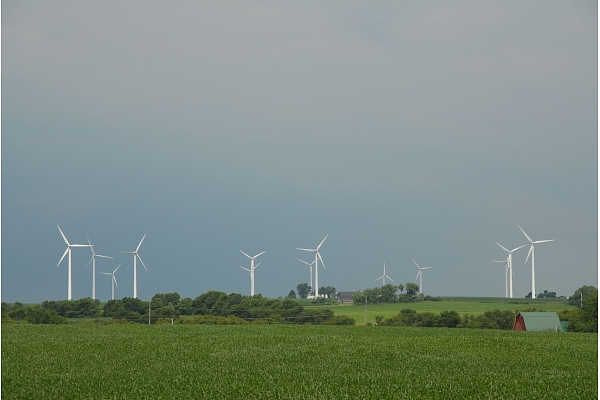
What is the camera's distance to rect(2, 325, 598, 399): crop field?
12.1 meters

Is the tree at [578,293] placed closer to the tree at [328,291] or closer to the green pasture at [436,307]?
the green pasture at [436,307]

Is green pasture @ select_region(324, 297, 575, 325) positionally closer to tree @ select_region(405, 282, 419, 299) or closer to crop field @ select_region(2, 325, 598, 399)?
tree @ select_region(405, 282, 419, 299)

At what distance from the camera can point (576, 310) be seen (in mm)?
45031

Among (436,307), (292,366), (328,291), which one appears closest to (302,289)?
(328,291)

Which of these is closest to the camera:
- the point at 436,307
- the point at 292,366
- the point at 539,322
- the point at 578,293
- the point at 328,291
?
the point at 292,366

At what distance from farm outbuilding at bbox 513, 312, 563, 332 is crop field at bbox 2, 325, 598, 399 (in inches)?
529

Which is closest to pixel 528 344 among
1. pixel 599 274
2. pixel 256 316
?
pixel 599 274

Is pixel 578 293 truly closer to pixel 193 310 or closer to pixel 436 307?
pixel 436 307

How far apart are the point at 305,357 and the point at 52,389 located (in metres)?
7.24

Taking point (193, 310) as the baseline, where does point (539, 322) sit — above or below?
above

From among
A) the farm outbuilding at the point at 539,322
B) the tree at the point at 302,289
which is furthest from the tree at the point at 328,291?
the farm outbuilding at the point at 539,322

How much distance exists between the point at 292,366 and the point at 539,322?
25.2m

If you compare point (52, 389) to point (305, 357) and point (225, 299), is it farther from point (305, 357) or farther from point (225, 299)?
point (225, 299)

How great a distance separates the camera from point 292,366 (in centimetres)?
1569
